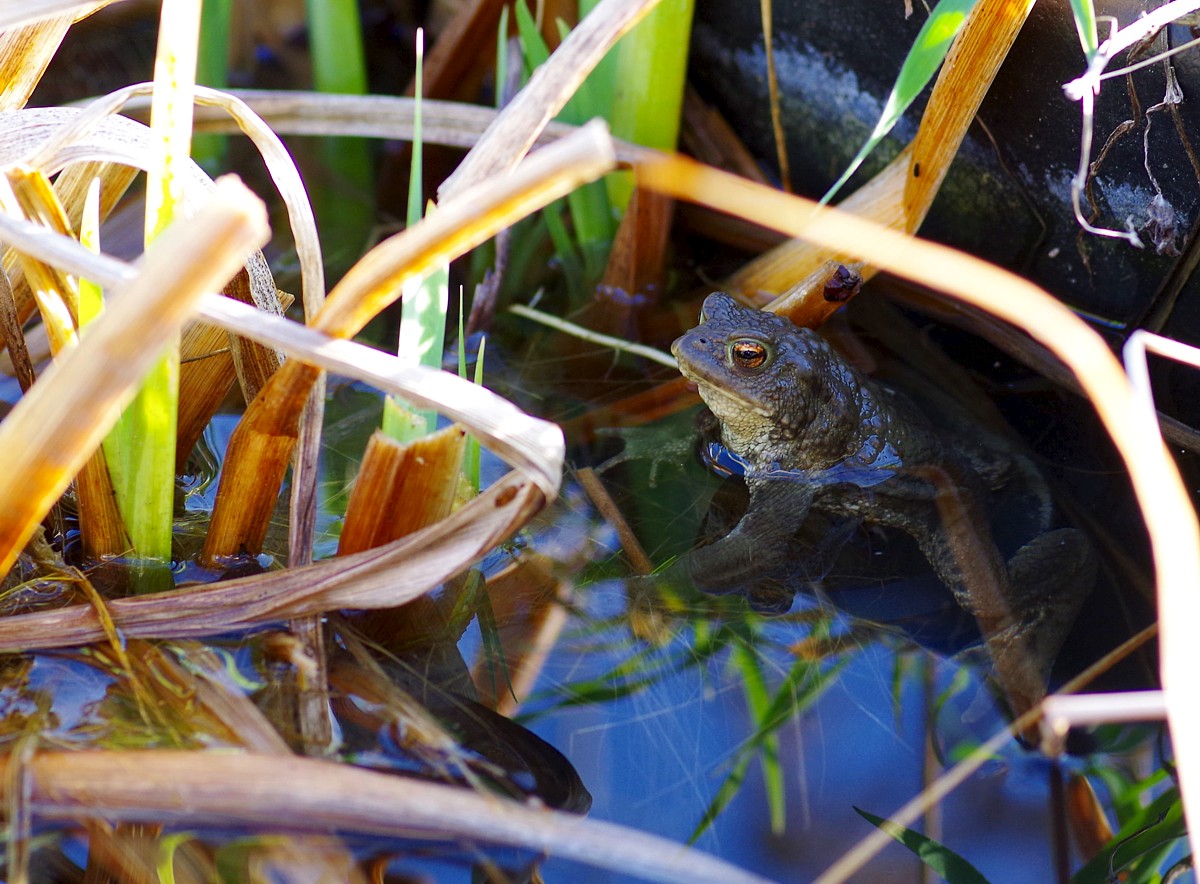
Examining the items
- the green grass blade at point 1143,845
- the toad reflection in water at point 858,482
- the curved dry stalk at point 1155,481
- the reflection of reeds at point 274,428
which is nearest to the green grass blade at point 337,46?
the reflection of reeds at point 274,428

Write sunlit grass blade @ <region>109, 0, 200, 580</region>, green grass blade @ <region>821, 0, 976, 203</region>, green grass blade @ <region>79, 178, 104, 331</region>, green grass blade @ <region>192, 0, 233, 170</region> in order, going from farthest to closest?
green grass blade @ <region>192, 0, 233, 170</region>
green grass blade @ <region>821, 0, 976, 203</region>
green grass blade @ <region>79, 178, 104, 331</region>
sunlit grass blade @ <region>109, 0, 200, 580</region>

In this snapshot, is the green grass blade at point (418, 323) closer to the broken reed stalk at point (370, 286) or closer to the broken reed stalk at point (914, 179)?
the broken reed stalk at point (370, 286)

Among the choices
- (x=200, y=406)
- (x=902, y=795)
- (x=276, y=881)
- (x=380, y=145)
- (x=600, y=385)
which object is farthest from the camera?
(x=380, y=145)

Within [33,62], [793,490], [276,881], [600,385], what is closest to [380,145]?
[600,385]

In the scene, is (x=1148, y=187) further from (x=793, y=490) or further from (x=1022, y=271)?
(x=793, y=490)

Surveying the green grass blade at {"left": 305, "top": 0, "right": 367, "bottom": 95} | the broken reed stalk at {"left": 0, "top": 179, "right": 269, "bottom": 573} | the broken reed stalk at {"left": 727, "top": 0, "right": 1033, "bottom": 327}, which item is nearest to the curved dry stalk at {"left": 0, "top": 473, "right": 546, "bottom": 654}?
the broken reed stalk at {"left": 0, "top": 179, "right": 269, "bottom": 573}

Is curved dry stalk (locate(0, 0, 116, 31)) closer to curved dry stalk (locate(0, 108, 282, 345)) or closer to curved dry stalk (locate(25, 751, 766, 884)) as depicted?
curved dry stalk (locate(0, 108, 282, 345))

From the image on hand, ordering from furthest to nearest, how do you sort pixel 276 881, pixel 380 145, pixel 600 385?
pixel 380 145 < pixel 600 385 < pixel 276 881
